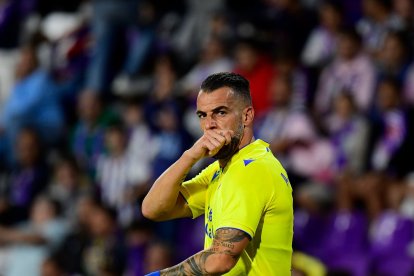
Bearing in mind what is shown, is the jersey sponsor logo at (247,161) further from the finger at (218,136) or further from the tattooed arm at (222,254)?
the tattooed arm at (222,254)

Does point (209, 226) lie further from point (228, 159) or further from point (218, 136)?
point (218, 136)

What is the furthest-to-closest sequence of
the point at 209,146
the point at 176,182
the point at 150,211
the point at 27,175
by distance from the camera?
the point at 27,175 → the point at 150,211 → the point at 176,182 → the point at 209,146

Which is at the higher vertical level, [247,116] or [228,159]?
[247,116]

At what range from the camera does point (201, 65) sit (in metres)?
11.5

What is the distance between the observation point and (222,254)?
4188 millimetres

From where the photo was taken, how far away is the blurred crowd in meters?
8.82

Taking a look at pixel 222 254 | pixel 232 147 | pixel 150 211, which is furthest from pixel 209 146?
pixel 150 211

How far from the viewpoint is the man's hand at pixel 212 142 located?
14.4 ft

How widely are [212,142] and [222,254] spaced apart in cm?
52

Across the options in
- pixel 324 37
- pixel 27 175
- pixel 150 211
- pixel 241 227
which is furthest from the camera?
pixel 27 175

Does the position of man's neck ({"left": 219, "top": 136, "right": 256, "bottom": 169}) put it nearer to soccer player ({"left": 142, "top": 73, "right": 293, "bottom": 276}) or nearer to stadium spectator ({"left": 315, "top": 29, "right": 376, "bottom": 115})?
soccer player ({"left": 142, "top": 73, "right": 293, "bottom": 276})

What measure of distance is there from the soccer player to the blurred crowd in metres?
2.85

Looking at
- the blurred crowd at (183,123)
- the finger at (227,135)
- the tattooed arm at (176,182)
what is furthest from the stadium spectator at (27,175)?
the finger at (227,135)

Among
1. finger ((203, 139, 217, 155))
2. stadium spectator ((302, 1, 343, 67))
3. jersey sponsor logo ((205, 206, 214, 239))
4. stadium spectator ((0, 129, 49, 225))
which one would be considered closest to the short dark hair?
finger ((203, 139, 217, 155))
